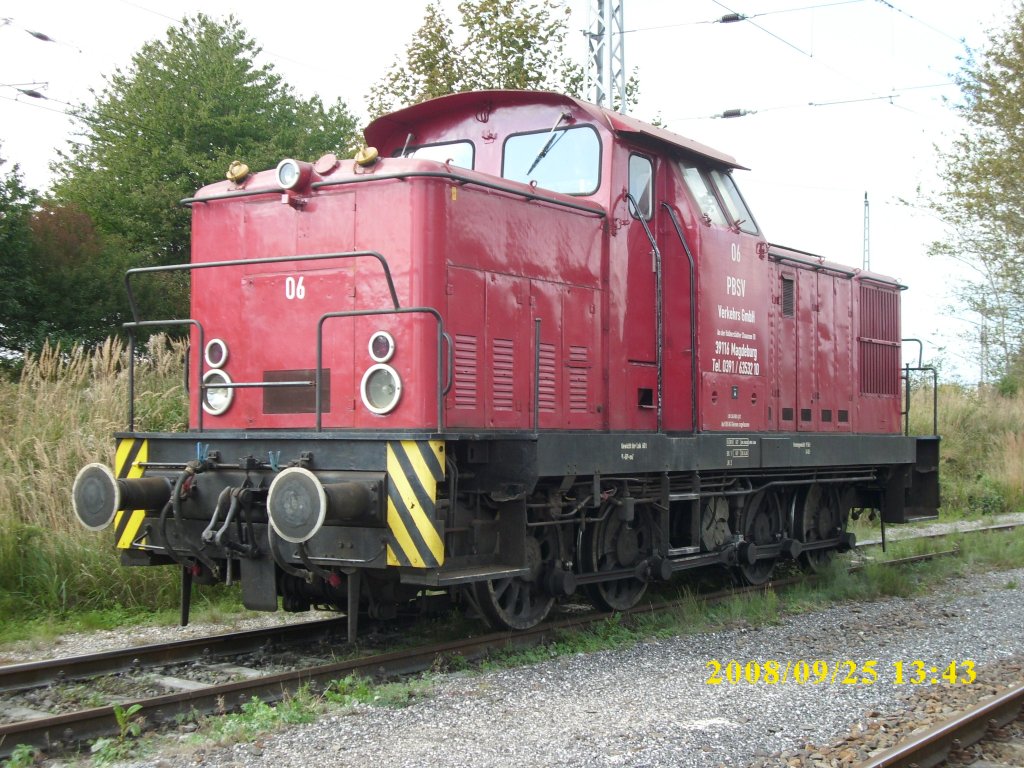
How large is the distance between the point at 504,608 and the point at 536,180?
301 centimetres

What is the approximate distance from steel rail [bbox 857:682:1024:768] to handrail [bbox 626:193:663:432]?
2976 mm

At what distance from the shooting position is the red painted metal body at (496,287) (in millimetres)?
6227

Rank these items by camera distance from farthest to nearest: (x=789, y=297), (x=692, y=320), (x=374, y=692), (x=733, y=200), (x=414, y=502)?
(x=789, y=297), (x=733, y=200), (x=692, y=320), (x=414, y=502), (x=374, y=692)

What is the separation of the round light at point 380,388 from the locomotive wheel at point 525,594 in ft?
4.17

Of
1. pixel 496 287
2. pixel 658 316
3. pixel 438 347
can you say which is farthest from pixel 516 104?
pixel 438 347

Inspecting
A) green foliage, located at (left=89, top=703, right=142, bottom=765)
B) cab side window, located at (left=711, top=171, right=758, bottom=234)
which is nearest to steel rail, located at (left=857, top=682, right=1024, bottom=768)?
green foliage, located at (left=89, top=703, right=142, bottom=765)

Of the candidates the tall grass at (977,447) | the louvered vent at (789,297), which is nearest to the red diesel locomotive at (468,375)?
the louvered vent at (789,297)

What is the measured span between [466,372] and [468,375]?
3cm

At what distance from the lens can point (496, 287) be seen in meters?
6.58

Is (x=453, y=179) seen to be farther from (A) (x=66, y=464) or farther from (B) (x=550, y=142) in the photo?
(A) (x=66, y=464)

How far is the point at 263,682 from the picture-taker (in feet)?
17.7

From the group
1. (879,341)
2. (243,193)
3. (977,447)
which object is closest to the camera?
(243,193)

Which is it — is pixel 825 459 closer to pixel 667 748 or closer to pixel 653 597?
pixel 653 597

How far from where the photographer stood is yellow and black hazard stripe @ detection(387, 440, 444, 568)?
5641 millimetres
